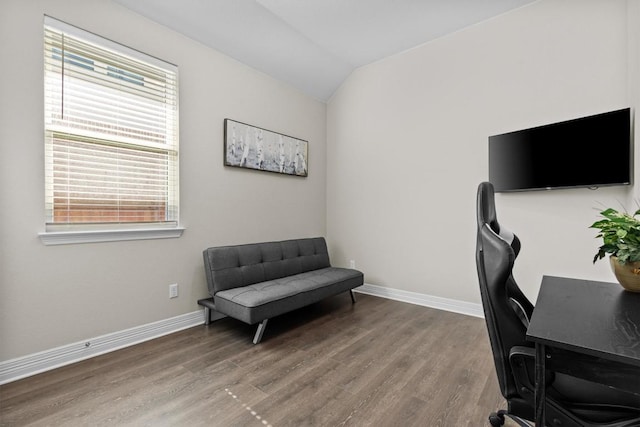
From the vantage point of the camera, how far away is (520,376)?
108cm

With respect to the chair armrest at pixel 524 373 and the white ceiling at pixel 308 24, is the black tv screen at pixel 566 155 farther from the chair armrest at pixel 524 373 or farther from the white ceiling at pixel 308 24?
the chair armrest at pixel 524 373

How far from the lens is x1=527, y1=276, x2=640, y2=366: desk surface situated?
2.57 feet

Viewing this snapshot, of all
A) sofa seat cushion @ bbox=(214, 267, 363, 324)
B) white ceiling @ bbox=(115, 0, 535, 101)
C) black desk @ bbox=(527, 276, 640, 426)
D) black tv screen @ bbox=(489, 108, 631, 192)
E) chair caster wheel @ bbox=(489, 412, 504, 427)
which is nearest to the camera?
black desk @ bbox=(527, 276, 640, 426)

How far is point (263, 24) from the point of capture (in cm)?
291

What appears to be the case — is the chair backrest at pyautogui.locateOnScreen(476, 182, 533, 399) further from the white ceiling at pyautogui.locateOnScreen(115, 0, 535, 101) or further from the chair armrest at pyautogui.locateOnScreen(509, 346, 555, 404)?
the white ceiling at pyautogui.locateOnScreen(115, 0, 535, 101)

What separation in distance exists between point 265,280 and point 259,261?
0.67ft

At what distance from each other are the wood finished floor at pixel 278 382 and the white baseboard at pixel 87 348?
63mm

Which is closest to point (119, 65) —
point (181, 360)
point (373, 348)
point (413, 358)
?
point (181, 360)

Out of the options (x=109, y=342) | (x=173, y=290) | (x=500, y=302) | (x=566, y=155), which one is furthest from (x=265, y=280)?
(x=566, y=155)

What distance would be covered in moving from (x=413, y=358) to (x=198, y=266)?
2.07 meters

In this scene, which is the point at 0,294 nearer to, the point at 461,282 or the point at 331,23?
the point at 331,23

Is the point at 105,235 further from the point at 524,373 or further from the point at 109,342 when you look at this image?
the point at 524,373

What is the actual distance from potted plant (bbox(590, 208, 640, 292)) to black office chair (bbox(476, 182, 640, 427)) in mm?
546

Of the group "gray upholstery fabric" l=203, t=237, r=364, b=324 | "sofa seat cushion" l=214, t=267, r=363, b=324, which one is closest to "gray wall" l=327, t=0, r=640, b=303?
"gray upholstery fabric" l=203, t=237, r=364, b=324
